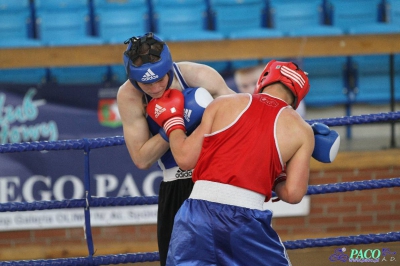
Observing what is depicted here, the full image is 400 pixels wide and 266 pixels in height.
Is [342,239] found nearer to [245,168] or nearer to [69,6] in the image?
[245,168]

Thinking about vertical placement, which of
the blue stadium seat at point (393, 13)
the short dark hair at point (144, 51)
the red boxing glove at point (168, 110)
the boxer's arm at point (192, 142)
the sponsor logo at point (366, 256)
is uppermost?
the short dark hair at point (144, 51)

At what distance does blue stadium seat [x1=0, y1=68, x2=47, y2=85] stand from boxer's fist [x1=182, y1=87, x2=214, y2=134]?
3.58 metres

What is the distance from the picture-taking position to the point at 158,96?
2.34m

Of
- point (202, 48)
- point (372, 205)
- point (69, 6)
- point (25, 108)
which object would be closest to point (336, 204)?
point (372, 205)

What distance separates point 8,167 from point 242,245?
312cm

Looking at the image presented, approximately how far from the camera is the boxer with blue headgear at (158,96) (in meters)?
2.29

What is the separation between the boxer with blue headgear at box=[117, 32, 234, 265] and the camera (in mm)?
2285

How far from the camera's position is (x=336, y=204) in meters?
4.78

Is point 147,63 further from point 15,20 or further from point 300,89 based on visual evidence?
point 15,20

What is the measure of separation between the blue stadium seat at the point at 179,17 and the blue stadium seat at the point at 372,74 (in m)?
1.53

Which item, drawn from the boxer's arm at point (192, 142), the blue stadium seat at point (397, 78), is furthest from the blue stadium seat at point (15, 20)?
the boxer's arm at point (192, 142)

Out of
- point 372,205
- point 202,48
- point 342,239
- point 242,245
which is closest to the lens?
point 242,245

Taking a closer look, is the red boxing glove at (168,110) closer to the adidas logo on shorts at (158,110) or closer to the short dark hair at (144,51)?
the adidas logo on shorts at (158,110)

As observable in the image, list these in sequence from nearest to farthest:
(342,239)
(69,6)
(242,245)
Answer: (242,245) → (342,239) → (69,6)
